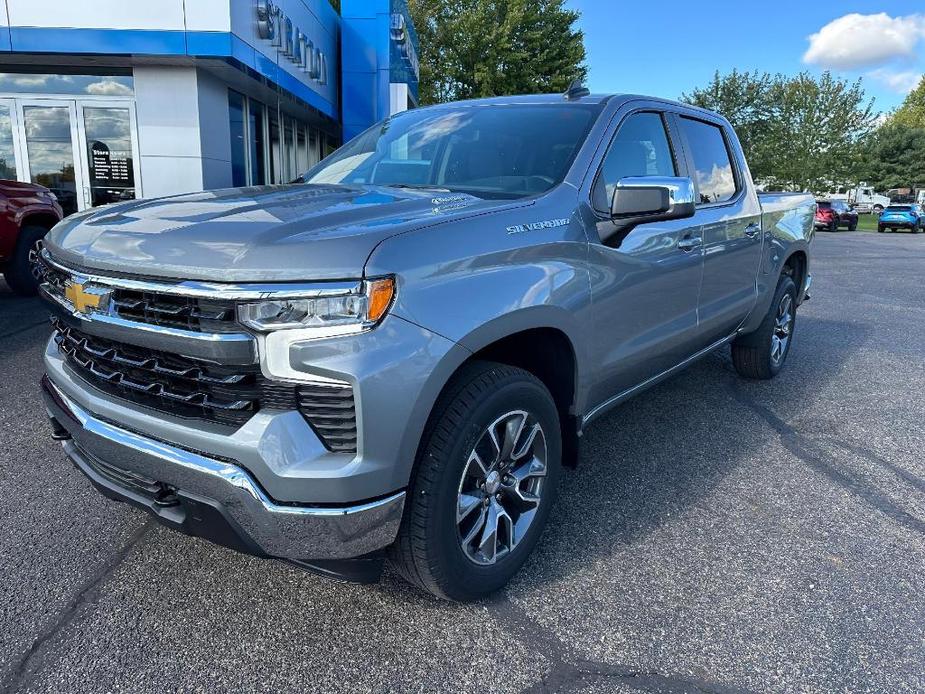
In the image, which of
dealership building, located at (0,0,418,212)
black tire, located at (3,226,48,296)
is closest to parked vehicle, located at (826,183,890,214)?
dealership building, located at (0,0,418,212)

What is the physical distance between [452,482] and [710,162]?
303cm

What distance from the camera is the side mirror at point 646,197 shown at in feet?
9.41

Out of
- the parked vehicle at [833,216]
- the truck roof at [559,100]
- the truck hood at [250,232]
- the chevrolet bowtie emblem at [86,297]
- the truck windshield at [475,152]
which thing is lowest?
the parked vehicle at [833,216]

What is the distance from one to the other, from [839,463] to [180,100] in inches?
482

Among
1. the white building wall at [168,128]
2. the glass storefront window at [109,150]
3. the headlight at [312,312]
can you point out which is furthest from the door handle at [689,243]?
the glass storefront window at [109,150]

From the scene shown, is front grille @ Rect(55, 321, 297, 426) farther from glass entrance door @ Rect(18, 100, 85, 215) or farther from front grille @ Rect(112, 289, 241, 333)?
glass entrance door @ Rect(18, 100, 85, 215)

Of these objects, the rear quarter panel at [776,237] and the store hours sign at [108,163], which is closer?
the rear quarter panel at [776,237]

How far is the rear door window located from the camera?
4.09 m

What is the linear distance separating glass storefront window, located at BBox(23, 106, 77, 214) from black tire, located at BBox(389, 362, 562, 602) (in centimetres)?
1337

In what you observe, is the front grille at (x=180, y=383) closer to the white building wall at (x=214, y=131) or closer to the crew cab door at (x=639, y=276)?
the crew cab door at (x=639, y=276)

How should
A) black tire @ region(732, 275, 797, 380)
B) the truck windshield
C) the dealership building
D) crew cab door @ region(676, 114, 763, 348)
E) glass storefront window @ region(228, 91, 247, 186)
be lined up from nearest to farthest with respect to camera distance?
the truck windshield, crew cab door @ region(676, 114, 763, 348), black tire @ region(732, 275, 797, 380), the dealership building, glass storefront window @ region(228, 91, 247, 186)

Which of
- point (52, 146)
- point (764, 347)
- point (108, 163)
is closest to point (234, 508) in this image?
point (764, 347)

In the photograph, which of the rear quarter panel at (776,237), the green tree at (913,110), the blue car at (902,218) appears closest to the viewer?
the rear quarter panel at (776,237)

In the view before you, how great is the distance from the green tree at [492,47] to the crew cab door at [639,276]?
94.7ft
